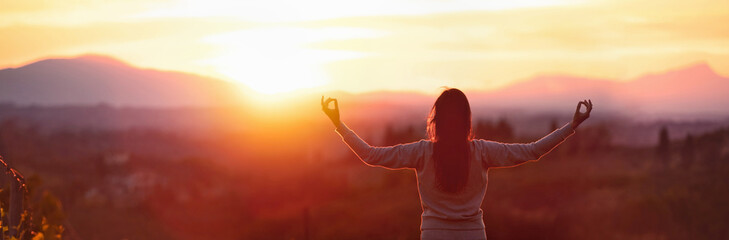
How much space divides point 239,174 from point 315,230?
25.7 m

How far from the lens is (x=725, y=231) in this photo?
71312 millimetres

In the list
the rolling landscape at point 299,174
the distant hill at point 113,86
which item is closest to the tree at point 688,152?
the rolling landscape at point 299,174

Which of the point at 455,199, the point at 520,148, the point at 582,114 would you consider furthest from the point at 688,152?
the point at 455,199

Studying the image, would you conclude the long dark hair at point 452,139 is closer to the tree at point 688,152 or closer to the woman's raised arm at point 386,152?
the woman's raised arm at point 386,152

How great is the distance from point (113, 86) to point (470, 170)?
17004 centimetres

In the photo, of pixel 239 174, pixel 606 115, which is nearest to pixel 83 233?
pixel 239 174

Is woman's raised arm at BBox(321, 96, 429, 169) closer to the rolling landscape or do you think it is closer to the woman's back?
the woman's back

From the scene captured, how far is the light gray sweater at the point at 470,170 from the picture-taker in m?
5.14

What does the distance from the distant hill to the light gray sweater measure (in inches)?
4833

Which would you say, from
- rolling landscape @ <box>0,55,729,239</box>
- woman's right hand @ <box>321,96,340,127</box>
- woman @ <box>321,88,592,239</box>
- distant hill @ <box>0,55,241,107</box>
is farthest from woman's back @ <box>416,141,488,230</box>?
distant hill @ <box>0,55,241,107</box>

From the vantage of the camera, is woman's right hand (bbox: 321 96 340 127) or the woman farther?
woman's right hand (bbox: 321 96 340 127)

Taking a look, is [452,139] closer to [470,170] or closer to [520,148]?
[470,170]

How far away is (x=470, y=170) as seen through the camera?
512cm

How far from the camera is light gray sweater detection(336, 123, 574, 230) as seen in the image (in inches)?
203
